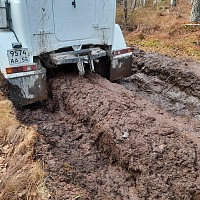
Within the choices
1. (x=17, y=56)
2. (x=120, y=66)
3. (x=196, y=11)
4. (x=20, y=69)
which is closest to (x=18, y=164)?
(x=20, y=69)

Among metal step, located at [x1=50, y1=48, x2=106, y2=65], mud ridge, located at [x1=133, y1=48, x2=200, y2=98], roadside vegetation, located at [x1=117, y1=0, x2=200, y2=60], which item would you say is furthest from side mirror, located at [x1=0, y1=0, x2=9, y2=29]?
roadside vegetation, located at [x1=117, y1=0, x2=200, y2=60]

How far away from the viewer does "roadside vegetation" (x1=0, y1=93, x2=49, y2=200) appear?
206cm

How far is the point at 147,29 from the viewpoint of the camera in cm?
1090

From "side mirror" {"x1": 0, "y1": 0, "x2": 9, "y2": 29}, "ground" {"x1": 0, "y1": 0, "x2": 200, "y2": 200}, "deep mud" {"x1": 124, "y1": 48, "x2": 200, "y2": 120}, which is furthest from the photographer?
"deep mud" {"x1": 124, "y1": 48, "x2": 200, "y2": 120}

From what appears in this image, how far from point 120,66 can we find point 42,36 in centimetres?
224

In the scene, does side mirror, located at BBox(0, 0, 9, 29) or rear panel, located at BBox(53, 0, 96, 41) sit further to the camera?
rear panel, located at BBox(53, 0, 96, 41)

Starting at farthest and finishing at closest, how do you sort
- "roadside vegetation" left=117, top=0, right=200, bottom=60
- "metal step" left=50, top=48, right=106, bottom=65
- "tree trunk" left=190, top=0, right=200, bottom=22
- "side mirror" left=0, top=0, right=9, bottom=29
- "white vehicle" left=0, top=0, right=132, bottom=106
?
1. "tree trunk" left=190, top=0, right=200, bottom=22
2. "roadside vegetation" left=117, top=0, right=200, bottom=60
3. "metal step" left=50, top=48, right=106, bottom=65
4. "side mirror" left=0, top=0, right=9, bottom=29
5. "white vehicle" left=0, top=0, right=132, bottom=106

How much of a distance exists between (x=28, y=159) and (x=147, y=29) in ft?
33.5

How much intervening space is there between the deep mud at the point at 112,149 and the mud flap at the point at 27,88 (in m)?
0.23

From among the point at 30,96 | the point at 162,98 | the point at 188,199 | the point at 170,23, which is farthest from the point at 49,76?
the point at 170,23

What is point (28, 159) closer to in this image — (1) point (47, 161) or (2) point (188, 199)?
(1) point (47, 161)

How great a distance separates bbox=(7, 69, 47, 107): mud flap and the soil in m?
0.22

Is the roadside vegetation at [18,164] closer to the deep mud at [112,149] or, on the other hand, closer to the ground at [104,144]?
the ground at [104,144]

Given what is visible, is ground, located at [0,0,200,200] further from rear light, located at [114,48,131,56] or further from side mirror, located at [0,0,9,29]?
side mirror, located at [0,0,9,29]
